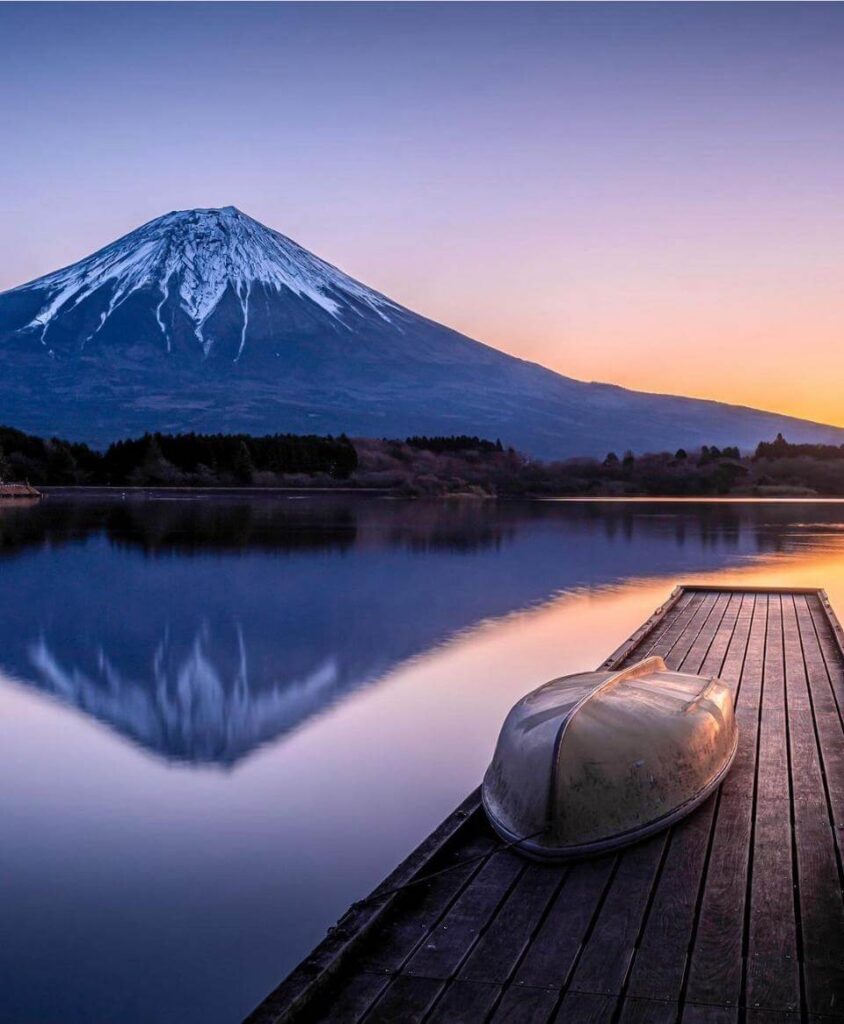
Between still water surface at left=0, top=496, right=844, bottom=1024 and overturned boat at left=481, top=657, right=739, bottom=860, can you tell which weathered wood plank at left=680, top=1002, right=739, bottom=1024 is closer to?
overturned boat at left=481, top=657, right=739, bottom=860

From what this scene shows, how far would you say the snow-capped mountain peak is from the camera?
17788 cm

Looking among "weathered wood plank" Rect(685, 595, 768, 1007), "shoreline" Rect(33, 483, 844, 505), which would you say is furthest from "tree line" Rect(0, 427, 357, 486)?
"weathered wood plank" Rect(685, 595, 768, 1007)

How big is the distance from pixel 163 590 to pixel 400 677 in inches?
333

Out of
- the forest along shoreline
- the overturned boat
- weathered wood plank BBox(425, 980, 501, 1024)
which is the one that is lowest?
weathered wood plank BBox(425, 980, 501, 1024)

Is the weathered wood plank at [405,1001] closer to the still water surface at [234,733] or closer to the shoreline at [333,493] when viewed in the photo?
the still water surface at [234,733]

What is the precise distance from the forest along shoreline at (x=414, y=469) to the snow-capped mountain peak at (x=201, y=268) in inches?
3813

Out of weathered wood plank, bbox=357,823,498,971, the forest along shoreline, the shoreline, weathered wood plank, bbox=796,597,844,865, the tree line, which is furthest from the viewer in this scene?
the tree line

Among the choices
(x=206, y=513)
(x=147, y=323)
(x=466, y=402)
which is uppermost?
(x=147, y=323)

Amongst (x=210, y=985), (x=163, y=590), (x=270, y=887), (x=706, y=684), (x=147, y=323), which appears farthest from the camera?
(x=147, y=323)

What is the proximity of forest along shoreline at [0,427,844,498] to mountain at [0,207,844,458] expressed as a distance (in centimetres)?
6893

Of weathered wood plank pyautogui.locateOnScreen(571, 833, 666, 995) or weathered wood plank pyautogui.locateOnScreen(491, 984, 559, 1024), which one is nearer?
weathered wood plank pyautogui.locateOnScreen(491, 984, 559, 1024)

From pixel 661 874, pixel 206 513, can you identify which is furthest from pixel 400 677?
pixel 206 513

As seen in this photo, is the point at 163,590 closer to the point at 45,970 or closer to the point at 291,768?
the point at 291,768

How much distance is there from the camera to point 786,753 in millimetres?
6035
